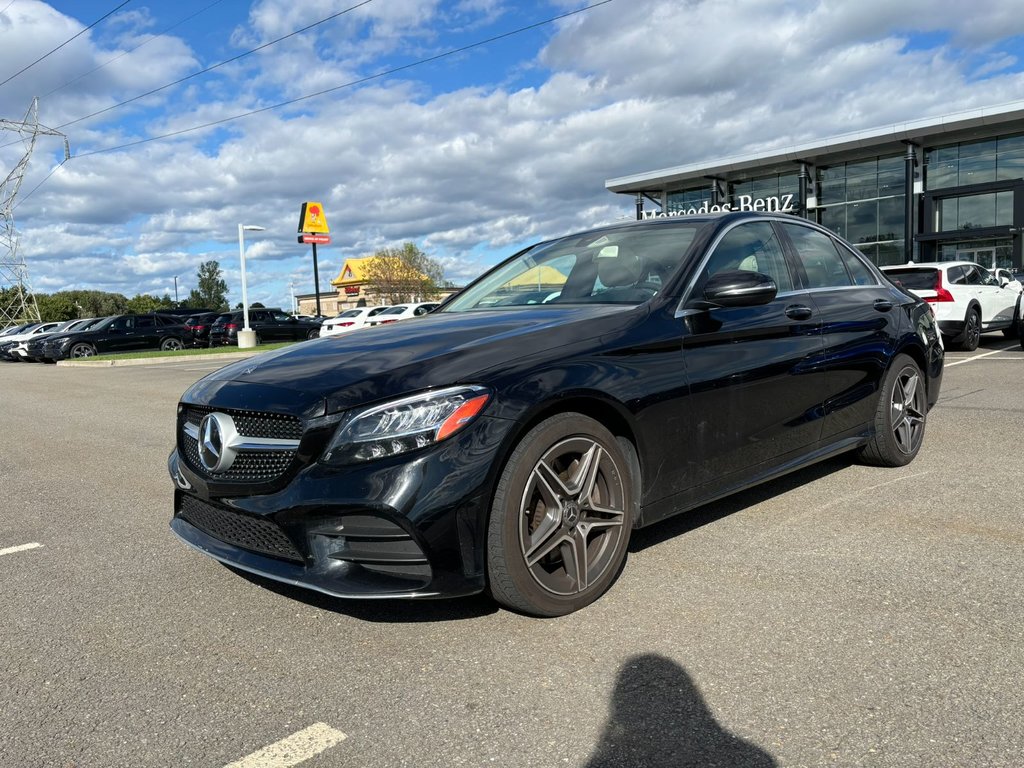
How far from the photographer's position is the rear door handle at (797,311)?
4.28m

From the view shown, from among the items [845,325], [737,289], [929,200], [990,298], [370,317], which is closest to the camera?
[737,289]

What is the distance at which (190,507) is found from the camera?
3.41m

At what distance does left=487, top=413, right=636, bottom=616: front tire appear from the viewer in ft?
9.53

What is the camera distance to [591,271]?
166 inches

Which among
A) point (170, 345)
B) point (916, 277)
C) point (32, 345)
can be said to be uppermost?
point (916, 277)

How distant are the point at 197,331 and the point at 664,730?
32098mm

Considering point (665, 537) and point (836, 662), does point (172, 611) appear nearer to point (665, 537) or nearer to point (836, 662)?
point (665, 537)

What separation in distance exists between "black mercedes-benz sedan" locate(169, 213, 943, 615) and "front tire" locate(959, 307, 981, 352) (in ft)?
35.4

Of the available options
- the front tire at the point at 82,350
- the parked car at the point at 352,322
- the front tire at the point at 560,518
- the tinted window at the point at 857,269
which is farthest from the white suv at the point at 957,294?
the front tire at the point at 82,350

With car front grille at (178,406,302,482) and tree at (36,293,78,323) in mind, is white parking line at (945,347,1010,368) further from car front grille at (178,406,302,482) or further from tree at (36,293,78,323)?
tree at (36,293,78,323)

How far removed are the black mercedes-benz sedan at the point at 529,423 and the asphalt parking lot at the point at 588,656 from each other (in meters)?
0.28

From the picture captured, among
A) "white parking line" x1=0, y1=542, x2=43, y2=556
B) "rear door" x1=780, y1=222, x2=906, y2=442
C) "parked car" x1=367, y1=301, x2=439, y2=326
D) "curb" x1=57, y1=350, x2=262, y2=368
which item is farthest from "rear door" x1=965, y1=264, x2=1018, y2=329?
"curb" x1=57, y1=350, x2=262, y2=368

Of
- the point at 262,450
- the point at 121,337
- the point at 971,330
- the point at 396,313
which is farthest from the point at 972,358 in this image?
the point at 121,337

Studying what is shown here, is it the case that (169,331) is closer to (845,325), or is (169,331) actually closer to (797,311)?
(845,325)
